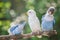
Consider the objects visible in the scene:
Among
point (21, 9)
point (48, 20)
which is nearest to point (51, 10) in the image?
point (48, 20)

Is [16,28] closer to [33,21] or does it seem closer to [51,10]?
[33,21]

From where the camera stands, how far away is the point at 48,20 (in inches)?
43.9

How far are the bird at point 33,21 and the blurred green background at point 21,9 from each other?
2 centimetres

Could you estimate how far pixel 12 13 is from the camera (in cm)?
116

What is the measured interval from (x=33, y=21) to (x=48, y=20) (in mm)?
79

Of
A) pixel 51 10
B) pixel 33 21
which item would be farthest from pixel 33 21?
pixel 51 10

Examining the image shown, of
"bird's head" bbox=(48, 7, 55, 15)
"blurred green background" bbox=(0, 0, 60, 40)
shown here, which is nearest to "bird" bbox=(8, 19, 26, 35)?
"blurred green background" bbox=(0, 0, 60, 40)

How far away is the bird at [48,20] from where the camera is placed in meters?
1.11

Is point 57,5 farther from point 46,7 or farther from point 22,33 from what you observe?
point 22,33

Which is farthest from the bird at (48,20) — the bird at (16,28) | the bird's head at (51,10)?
the bird at (16,28)

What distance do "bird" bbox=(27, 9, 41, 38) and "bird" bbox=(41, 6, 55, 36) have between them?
0.03 m

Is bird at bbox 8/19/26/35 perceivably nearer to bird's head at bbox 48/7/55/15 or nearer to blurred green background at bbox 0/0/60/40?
blurred green background at bbox 0/0/60/40

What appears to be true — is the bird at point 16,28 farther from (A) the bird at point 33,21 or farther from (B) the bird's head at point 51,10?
(B) the bird's head at point 51,10

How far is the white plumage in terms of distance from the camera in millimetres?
1108
